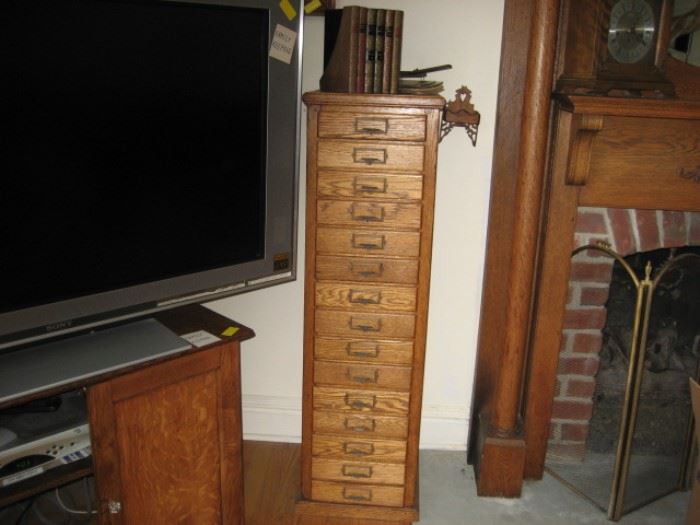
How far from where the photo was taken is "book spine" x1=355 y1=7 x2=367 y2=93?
158 centimetres

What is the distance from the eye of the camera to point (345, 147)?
5.35ft

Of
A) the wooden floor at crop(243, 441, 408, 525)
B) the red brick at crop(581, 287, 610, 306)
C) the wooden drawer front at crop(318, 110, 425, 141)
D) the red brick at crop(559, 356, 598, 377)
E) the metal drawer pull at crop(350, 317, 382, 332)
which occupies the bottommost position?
the wooden floor at crop(243, 441, 408, 525)

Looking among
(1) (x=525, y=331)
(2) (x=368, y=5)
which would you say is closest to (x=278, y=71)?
(2) (x=368, y=5)

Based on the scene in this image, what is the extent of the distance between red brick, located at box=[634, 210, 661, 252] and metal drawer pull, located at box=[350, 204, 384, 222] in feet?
2.55

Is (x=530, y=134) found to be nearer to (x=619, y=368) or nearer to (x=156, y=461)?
(x=619, y=368)

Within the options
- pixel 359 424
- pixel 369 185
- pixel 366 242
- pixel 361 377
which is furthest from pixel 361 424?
pixel 369 185

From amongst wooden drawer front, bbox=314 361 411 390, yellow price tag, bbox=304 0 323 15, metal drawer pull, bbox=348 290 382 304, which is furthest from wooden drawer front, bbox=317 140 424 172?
wooden drawer front, bbox=314 361 411 390

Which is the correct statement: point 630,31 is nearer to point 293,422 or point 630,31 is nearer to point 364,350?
point 364,350

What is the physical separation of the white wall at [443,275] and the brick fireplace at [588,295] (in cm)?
29

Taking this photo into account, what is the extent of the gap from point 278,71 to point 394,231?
49 cm

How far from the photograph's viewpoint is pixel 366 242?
1692 mm

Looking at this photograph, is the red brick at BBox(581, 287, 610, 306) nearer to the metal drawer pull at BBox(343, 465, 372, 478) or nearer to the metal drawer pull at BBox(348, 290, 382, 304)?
the metal drawer pull at BBox(348, 290, 382, 304)

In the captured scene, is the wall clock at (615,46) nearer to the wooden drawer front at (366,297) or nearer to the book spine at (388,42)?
the book spine at (388,42)

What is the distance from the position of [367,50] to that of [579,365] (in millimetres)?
1185
